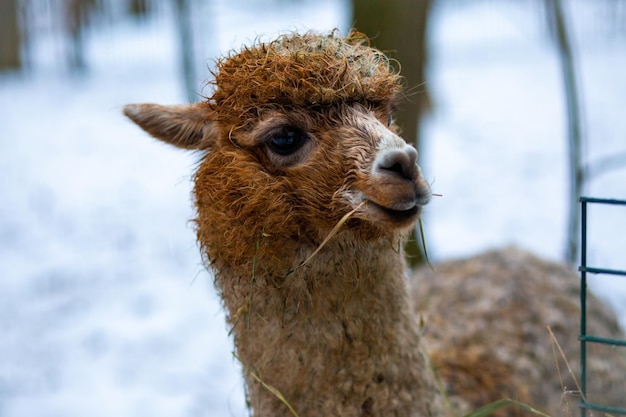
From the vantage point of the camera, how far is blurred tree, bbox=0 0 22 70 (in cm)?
1543

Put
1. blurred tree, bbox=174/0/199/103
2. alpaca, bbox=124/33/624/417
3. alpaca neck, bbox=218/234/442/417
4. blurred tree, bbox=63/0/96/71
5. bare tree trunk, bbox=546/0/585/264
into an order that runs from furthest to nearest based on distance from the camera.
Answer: blurred tree, bbox=63/0/96/71 → blurred tree, bbox=174/0/199/103 → bare tree trunk, bbox=546/0/585/264 → alpaca neck, bbox=218/234/442/417 → alpaca, bbox=124/33/624/417

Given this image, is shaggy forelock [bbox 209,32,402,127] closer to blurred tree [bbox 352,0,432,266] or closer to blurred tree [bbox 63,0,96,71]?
blurred tree [bbox 352,0,432,266]

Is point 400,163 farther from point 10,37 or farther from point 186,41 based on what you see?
point 10,37

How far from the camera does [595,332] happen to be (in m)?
4.42

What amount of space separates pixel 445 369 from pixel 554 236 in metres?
4.17

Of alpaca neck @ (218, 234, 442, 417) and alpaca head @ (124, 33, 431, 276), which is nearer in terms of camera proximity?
alpaca head @ (124, 33, 431, 276)

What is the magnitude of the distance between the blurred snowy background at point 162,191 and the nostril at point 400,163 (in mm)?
964

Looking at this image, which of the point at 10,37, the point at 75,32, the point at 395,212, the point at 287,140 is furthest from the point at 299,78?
the point at 10,37

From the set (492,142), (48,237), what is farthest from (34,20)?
(492,142)

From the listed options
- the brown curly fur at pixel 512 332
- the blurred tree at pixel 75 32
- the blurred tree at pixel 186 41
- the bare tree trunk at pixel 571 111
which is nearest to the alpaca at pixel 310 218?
the brown curly fur at pixel 512 332

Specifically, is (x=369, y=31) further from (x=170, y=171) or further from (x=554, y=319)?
(x=170, y=171)

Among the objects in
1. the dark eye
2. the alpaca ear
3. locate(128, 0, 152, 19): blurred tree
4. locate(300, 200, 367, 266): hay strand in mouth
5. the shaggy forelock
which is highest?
locate(128, 0, 152, 19): blurred tree

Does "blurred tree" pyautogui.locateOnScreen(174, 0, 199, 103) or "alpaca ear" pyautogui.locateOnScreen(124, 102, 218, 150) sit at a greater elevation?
"blurred tree" pyautogui.locateOnScreen(174, 0, 199, 103)

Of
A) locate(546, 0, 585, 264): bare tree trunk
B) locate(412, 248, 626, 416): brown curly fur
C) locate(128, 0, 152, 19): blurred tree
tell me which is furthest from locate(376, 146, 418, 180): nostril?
locate(128, 0, 152, 19): blurred tree
